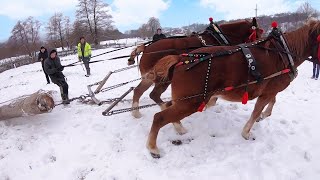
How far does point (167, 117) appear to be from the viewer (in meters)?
Answer: 4.50

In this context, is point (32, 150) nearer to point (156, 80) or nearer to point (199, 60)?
point (156, 80)

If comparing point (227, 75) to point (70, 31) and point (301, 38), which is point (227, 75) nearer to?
point (301, 38)

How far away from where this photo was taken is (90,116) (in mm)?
6312

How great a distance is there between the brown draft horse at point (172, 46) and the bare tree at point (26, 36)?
6380 centimetres

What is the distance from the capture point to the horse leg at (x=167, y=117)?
14.5ft

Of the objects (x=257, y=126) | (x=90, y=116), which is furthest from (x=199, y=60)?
(x=90, y=116)

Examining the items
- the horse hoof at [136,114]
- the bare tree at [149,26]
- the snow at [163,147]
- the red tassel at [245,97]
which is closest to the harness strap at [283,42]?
the red tassel at [245,97]

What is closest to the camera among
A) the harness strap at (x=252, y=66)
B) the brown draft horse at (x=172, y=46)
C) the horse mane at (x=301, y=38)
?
the harness strap at (x=252, y=66)

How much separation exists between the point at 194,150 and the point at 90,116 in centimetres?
254

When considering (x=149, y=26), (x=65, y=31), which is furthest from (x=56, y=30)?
(x=149, y=26)

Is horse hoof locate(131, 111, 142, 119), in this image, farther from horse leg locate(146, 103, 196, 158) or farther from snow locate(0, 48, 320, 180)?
horse leg locate(146, 103, 196, 158)

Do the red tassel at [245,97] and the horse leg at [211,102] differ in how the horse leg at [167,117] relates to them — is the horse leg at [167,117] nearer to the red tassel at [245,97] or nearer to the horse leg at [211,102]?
the red tassel at [245,97]

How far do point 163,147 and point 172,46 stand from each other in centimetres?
208

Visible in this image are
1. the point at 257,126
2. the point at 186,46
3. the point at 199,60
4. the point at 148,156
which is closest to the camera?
the point at 199,60
